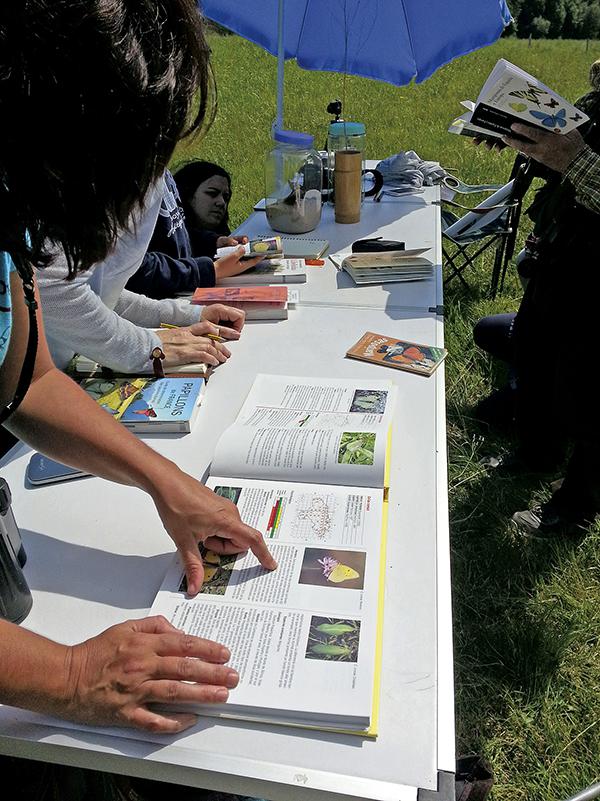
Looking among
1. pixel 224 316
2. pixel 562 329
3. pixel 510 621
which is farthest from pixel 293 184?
pixel 510 621

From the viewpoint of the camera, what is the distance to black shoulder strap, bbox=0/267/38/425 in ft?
2.97

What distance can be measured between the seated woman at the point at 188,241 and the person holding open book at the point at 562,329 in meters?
0.95

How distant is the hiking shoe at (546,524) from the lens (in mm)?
2275

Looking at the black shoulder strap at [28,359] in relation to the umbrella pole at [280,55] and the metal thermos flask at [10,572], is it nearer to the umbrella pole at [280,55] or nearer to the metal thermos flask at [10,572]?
the metal thermos flask at [10,572]

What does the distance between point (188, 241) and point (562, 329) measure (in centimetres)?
131

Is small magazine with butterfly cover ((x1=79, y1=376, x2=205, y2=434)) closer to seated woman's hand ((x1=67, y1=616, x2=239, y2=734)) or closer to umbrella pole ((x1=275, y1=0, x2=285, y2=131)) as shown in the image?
seated woman's hand ((x1=67, y1=616, x2=239, y2=734))

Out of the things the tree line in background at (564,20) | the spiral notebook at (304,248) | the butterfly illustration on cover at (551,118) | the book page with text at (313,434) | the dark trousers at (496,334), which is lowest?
the tree line in background at (564,20)

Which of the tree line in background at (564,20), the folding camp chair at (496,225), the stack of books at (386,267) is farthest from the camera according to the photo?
the tree line in background at (564,20)

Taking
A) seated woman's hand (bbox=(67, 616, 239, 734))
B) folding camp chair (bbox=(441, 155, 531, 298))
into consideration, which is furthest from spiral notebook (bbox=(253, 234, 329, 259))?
seated woman's hand (bbox=(67, 616, 239, 734))

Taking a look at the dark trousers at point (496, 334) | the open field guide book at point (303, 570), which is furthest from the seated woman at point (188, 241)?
the dark trousers at point (496, 334)

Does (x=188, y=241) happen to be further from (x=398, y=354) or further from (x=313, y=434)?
(x=313, y=434)

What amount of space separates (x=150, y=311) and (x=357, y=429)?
32.3 inches

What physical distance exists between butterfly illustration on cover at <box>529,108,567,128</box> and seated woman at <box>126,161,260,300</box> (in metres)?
0.96

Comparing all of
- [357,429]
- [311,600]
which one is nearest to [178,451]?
[357,429]
